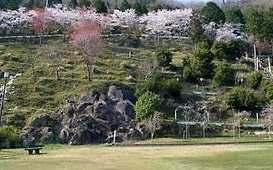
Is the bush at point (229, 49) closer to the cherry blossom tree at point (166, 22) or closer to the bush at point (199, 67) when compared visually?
the bush at point (199, 67)

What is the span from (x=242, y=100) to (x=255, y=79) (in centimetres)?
572

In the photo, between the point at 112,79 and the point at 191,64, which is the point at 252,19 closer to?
the point at 191,64

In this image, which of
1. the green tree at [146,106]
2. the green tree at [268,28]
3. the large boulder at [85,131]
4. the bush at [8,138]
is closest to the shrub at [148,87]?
the green tree at [146,106]

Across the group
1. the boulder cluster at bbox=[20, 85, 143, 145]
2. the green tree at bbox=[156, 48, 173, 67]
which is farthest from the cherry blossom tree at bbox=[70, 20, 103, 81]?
the boulder cluster at bbox=[20, 85, 143, 145]

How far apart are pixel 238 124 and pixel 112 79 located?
14.9m

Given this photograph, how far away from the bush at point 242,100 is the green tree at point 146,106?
8.00 metres

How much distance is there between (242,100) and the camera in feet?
175

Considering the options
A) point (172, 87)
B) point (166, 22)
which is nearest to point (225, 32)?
point (166, 22)

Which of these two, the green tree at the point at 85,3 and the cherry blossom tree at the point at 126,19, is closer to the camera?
the cherry blossom tree at the point at 126,19

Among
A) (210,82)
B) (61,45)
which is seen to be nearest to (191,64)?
(210,82)

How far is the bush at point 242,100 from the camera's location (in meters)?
53.4

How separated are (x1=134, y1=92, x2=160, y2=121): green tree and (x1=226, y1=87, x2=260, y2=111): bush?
26.3 feet

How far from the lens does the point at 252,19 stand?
71.6m

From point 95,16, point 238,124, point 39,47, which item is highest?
point 95,16
